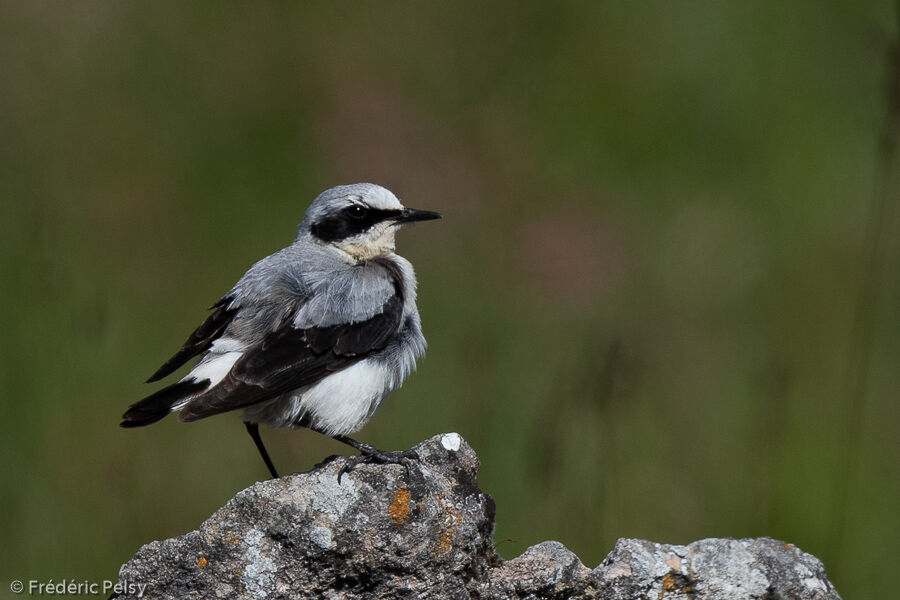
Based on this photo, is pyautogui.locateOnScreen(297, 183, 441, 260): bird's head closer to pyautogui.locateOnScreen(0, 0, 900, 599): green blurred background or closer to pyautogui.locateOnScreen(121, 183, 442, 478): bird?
pyautogui.locateOnScreen(121, 183, 442, 478): bird

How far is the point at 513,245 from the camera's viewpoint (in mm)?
9680

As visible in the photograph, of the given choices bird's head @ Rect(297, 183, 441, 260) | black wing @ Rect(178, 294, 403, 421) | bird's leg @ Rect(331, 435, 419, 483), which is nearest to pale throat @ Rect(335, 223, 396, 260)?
bird's head @ Rect(297, 183, 441, 260)

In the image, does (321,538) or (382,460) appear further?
(382,460)

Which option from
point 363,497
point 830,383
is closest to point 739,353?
point 830,383

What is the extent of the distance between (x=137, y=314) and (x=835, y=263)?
18.3ft

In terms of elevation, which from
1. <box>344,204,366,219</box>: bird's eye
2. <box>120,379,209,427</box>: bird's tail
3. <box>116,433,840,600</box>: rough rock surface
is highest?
<box>344,204,366,219</box>: bird's eye

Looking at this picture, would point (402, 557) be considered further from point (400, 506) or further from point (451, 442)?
point (451, 442)

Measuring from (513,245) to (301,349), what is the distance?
4.61 metres

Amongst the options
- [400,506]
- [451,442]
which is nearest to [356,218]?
[451,442]

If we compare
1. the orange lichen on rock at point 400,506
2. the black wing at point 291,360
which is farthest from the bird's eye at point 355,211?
the orange lichen on rock at point 400,506

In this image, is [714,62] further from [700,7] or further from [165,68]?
[165,68]

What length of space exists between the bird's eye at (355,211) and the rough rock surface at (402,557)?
6.82 ft

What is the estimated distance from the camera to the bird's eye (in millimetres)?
6195

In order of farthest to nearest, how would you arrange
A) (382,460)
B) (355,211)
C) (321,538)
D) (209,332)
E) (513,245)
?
(513,245), (355,211), (209,332), (382,460), (321,538)
